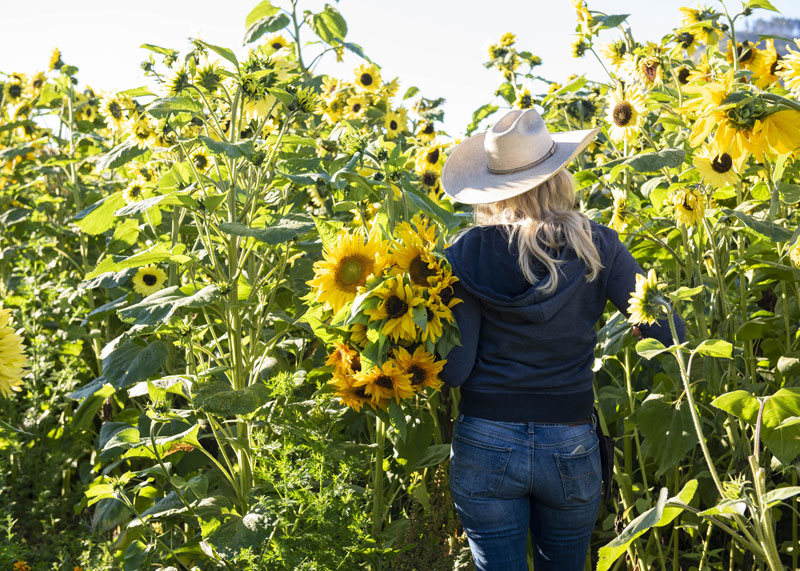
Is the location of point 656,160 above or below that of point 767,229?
above

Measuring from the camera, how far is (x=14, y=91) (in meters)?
4.87

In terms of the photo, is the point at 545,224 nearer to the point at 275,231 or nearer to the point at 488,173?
the point at 488,173

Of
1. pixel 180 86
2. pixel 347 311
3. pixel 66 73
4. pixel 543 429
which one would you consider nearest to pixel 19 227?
pixel 66 73

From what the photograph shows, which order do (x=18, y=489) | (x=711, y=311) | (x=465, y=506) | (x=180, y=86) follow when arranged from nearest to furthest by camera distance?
(x=465, y=506)
(x=180, y=86)
(x=711, y=311)
(x=18, y=489)

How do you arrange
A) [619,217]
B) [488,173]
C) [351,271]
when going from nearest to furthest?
1. [351,271]
2. [488,173]
3. [619,217]

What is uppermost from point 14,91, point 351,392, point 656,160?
point 14,91

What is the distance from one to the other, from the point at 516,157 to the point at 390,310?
1.74 ft

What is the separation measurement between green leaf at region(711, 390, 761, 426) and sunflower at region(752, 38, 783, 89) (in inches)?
69.8

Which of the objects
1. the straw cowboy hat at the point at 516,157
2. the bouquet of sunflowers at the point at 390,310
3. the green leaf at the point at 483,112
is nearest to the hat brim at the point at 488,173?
the straw cowboy hat at the point at 516,157

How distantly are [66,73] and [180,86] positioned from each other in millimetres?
2149

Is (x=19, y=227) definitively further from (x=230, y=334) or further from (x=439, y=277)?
(x=439, y=277)

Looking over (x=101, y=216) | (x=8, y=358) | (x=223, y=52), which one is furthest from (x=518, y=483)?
(x=101, y=216)

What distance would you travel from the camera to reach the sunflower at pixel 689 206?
211cm

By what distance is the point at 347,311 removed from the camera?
171 centimetres
